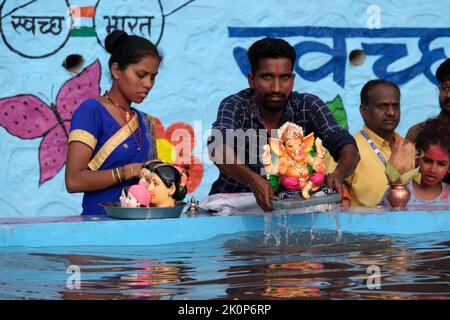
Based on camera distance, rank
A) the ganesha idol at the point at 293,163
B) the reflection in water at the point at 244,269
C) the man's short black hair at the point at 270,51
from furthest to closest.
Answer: the man's short black hair at the point at 270,51, the ganesha idol at the point at 293,163, the reflection in water at the point at 244,269

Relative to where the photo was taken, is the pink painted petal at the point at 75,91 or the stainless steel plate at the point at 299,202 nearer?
the stainless steel plate at the point at 299,202

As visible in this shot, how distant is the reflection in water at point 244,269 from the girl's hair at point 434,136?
34.8 inches

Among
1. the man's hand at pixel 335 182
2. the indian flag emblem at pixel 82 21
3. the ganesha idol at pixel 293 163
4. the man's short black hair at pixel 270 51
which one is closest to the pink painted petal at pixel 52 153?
the indian flag emblem at pixel 82 21

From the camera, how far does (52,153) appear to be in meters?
7.34

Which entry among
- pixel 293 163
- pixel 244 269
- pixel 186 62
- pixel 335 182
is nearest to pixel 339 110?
pixel 186 62

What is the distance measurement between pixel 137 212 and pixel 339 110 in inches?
136

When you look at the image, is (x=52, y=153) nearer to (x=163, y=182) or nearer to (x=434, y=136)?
(x=163, y=182)

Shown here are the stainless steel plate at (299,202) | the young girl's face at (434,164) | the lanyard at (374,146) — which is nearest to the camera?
the stainless steel plate at (299,202)

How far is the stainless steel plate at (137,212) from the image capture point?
472 cm

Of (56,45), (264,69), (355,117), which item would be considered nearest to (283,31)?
(355,117)

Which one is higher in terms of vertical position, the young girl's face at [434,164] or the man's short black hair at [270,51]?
the man's short black hair at [270,51]

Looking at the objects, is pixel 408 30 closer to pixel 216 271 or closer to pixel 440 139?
pixel 440 139

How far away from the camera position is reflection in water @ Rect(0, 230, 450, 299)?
3.53m

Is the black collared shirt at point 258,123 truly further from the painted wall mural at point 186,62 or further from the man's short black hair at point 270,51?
the painted wall mural at point 186,62
